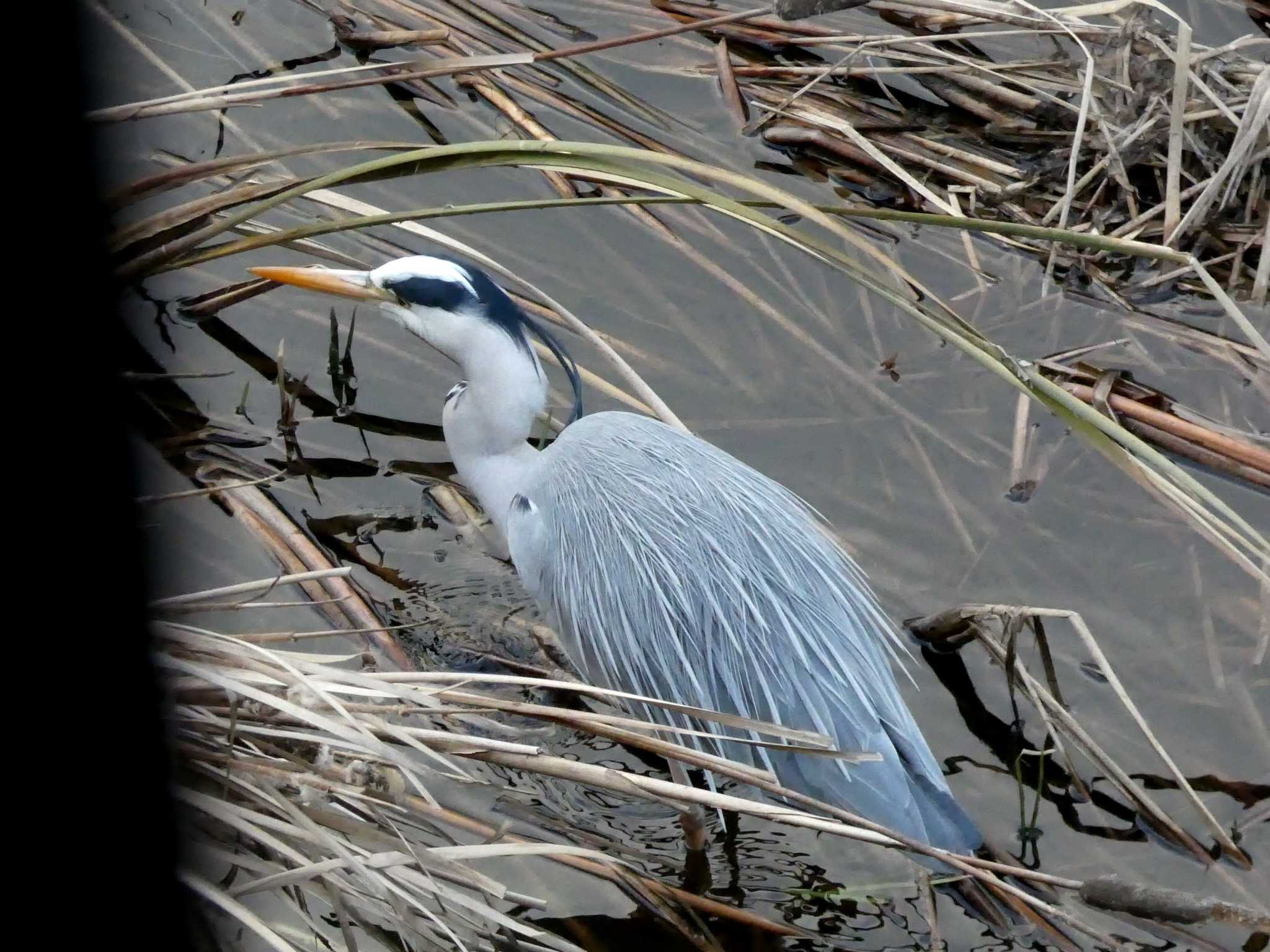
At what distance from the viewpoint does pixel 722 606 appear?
8.80ft

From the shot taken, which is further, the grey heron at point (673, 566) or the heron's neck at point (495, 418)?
the heron's neck at point (495, 418)

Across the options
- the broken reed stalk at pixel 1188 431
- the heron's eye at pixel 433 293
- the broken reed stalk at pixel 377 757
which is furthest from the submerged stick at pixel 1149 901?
the heron's eye at pixel 433 293

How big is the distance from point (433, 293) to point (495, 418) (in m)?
0.31

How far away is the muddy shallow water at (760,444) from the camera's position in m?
2.65

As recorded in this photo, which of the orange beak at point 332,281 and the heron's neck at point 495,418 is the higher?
the orange beak at point 332,281

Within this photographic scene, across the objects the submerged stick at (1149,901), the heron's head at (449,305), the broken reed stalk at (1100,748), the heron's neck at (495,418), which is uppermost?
the heron's head at (449,305)

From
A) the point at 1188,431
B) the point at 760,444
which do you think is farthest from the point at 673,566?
the point at 1188,431

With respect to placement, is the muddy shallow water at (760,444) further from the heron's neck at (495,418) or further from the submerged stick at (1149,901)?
the submerged stick at (1149,901)

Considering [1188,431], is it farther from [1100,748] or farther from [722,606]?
[722,606]

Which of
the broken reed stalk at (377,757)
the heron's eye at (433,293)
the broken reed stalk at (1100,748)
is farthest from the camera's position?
the heron's eye at (433,293)

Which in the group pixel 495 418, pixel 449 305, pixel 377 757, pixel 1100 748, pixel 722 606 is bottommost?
pixel 1100 748

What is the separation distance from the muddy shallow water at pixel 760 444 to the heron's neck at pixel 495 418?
0.70 ft

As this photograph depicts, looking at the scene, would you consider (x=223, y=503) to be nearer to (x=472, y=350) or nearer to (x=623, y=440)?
(x=472, y=350)

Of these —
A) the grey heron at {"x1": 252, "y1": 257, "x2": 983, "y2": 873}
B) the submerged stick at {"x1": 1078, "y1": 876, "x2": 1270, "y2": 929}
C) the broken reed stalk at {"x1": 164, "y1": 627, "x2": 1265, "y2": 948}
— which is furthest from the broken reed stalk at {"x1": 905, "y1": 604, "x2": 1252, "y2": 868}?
the submerged stick at {"x1": 1078, "y1": 876, "x2": 1270, "y2": 929}
